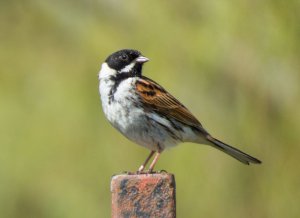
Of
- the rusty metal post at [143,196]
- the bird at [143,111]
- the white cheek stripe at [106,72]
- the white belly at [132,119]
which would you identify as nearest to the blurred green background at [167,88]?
the bird at [143,111]

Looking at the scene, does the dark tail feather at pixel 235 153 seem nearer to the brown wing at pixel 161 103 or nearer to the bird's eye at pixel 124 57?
the brown wing at pixel 161 103

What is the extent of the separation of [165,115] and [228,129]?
143 centimetres

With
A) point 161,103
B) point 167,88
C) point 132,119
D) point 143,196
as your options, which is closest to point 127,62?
point 161,103

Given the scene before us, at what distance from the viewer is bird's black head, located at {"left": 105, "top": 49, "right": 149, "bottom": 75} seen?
266 inches

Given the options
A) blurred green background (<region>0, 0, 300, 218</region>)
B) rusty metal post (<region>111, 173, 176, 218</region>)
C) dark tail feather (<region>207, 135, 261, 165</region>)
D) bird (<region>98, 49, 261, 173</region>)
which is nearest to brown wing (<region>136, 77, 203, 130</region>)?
bird (<region>98, 49, 261, 173</region>)

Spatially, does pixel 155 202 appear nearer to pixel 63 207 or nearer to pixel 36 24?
pixel 63 207

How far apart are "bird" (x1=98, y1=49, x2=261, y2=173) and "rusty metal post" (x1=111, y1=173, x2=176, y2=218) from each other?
1.68m

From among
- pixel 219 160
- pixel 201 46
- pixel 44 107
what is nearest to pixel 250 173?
pixel 219 160

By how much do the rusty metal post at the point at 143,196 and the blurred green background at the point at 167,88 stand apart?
3.12 m

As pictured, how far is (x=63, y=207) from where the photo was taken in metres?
9.48

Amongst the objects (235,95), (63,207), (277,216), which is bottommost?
(63,207)

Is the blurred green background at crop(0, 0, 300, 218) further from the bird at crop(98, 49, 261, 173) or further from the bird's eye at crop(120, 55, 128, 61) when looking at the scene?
the bird's eye at crop(120, 55, 128, 61)

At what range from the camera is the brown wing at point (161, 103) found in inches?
258

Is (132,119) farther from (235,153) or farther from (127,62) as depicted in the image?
(235,153)
